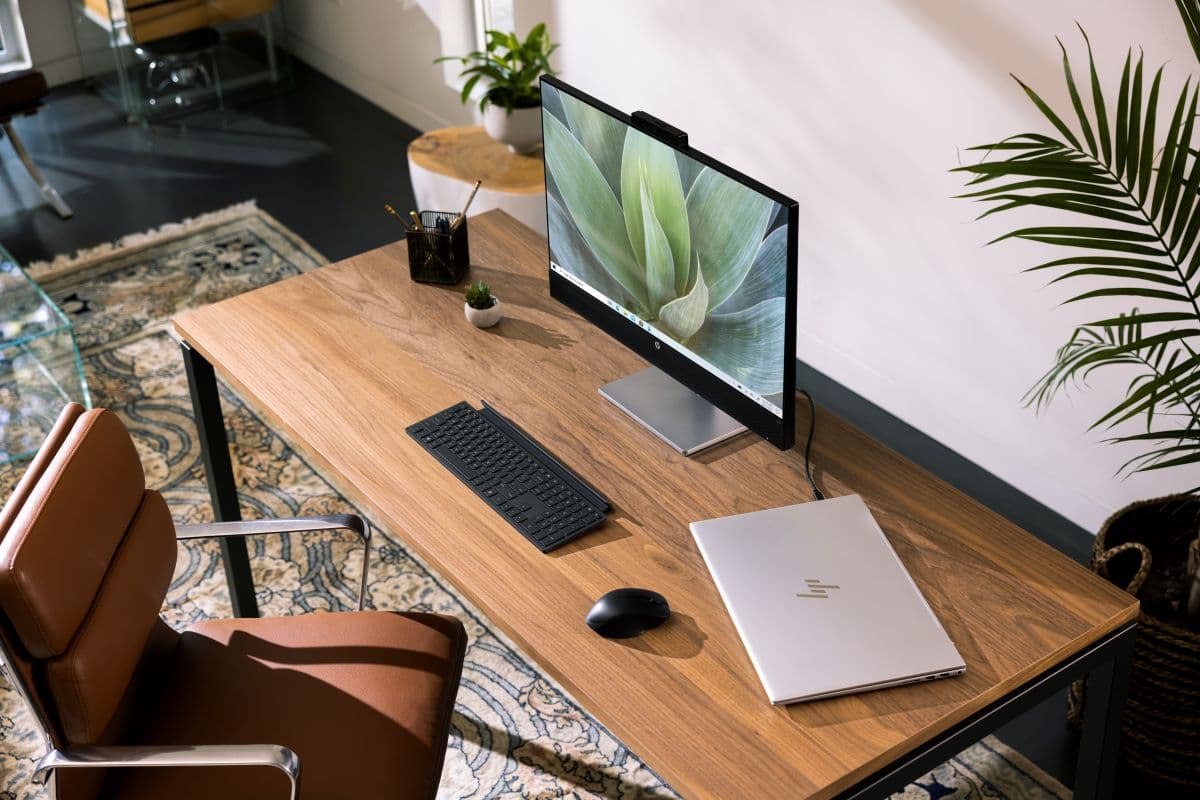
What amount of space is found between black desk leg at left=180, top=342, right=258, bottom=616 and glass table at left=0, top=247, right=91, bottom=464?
1.05m

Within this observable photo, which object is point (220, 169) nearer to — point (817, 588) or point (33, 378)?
point (33, 378)

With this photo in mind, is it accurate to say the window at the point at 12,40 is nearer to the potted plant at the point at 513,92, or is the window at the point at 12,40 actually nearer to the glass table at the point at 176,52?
the glass table at the point at 176,52

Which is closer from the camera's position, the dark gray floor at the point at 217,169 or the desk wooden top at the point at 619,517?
the desk wooden top at the point at 619,517

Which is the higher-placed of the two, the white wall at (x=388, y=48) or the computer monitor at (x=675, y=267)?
the computer monitor at (x=675, y=267)

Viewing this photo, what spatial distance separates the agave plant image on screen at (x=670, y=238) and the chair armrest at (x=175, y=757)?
36.9 inches

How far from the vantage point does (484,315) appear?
265 cm

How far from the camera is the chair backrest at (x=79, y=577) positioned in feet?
5.87

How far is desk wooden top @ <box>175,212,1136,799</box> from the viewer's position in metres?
1.80

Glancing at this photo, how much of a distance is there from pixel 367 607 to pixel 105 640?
1260mm

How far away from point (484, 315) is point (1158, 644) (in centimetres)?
145

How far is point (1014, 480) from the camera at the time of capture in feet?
11.5

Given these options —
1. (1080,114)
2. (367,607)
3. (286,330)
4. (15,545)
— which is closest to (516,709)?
(367,607)

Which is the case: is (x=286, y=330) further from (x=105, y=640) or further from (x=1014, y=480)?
(x=1014, y=480)

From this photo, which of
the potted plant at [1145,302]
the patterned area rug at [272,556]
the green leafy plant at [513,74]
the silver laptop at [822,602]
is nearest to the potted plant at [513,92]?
the green leafy plant at [513,74]
